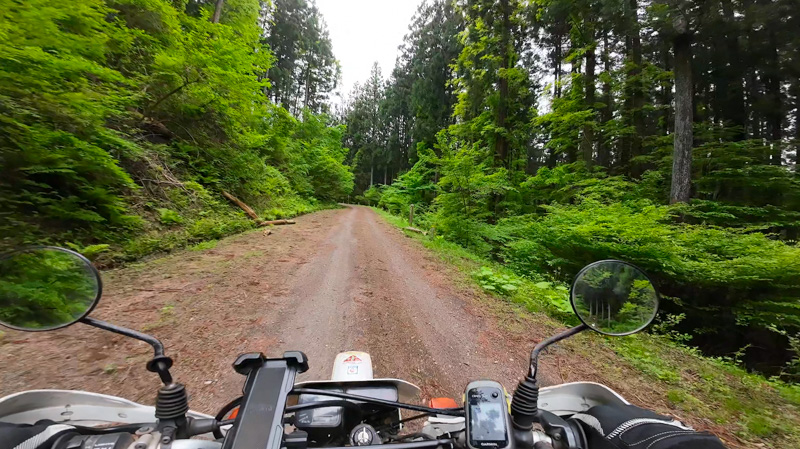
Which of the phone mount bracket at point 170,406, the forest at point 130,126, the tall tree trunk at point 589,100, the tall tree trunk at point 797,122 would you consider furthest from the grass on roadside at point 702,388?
the tall tree trunk at point 589,100

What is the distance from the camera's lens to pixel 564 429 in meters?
1.13

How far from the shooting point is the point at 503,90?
1435 centimetres

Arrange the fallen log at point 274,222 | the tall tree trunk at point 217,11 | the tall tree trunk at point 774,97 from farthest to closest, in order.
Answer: the tall tree trunk at point 217,11, the fallen log at point 274,222, the tall tree trunk at point 774,97

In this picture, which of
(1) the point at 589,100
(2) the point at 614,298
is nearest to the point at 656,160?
(1) the point at 589,100

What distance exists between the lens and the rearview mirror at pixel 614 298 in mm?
1481

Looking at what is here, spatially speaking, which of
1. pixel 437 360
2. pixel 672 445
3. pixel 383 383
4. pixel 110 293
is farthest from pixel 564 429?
pixel 110 293

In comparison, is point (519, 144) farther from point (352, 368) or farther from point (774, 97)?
point (352, 368)

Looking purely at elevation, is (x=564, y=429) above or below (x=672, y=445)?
below

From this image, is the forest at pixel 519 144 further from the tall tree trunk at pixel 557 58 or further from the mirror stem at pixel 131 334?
the mirror stem at pixel 131 334

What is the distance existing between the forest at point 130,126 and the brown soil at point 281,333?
4.11ft

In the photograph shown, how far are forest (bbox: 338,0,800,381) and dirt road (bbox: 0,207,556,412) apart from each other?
1.97m

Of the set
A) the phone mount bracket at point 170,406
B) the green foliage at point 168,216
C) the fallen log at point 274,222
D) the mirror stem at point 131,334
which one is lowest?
the phone mount bracket at point 170,406

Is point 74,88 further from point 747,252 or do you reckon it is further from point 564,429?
point 747,252

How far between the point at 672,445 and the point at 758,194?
1179cm
